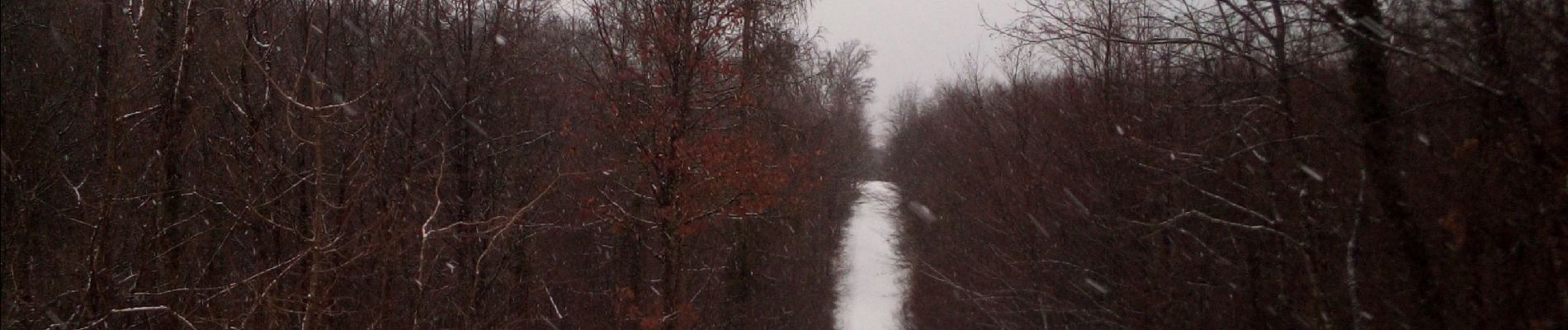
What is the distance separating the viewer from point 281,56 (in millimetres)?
9156

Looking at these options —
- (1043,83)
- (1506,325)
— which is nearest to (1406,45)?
(1506,325)

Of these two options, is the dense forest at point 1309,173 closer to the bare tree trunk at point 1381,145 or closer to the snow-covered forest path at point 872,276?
the bare tree trunk at point 1381,145

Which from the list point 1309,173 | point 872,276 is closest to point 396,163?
point 1309,173

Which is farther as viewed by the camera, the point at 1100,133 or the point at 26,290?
the point at 1100,133

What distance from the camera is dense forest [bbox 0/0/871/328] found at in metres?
5.11

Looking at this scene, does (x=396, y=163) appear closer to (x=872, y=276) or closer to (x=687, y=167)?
(x=687, y=167)

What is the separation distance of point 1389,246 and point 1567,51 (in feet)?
5.70

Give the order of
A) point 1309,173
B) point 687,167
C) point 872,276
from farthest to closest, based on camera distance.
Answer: point 872,276 < point 687,167 < point 1309,173

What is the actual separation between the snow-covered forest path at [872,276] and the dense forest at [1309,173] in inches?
483

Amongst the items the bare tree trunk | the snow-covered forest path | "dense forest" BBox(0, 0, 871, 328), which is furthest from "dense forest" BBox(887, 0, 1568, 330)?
the snow-covered forest path

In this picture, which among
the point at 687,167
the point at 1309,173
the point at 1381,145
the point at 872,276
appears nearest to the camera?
the point at 1381,145

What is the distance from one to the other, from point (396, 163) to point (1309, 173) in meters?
9.62

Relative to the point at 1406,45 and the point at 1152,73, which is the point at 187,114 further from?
the point at 1152,73

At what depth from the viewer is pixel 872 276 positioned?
1282 inches
